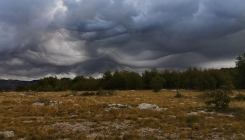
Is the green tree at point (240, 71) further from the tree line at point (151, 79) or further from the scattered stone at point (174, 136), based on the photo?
the scattered stone at point (174, 136)

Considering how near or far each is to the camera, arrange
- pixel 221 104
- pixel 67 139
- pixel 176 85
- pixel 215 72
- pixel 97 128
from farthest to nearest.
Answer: pixel 176 85 → pixel 215 72 → pixel 221 104 → pixel 97 128 → pixel 67 139

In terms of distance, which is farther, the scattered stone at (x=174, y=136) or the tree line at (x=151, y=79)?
the tree line at (x=151, y=79)

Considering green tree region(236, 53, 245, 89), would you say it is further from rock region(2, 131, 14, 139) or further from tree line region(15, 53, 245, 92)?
rock region(2, 131, 14, 139)

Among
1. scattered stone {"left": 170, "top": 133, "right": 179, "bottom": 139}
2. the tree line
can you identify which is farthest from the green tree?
scattered stone {"left": 170, "top": 133, "right": 179, "bottom": 139}

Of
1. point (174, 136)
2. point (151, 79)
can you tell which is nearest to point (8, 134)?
point (174, 136)

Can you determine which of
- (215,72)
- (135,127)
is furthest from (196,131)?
(215,72)

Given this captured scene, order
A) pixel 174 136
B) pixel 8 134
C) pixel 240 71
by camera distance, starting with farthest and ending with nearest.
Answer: pixel 240 71 → pixel 8 134 → pixel 174 136

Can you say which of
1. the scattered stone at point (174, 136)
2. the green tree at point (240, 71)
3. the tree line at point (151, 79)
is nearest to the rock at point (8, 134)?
the scattered stone at point (174, 136)

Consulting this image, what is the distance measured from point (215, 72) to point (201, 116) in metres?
79.1

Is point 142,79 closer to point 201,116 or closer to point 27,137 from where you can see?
point 201,116

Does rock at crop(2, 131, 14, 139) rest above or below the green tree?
below

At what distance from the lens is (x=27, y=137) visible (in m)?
15.1

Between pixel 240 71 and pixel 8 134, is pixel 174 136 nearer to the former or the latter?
pixel 8 134

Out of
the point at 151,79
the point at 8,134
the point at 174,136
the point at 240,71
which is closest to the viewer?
the point at 174,136
